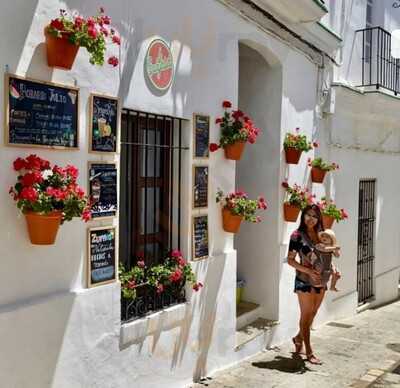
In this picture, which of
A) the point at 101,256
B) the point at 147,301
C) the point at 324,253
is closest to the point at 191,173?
the point at 147,301

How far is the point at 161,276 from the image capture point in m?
5.07

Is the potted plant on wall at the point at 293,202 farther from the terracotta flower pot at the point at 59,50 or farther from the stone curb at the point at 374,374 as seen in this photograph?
the terracotta flower pot at the point at 59,50

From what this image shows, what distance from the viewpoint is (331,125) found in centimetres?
898

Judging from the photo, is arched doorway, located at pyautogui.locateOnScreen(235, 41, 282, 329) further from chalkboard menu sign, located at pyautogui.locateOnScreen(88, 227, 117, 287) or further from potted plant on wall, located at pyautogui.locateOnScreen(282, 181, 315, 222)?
Result: chalkboard menu sign, located at pyautogui.locateOnScreen(88, 227, 117, 287)

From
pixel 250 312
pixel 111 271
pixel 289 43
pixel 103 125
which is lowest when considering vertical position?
pixel 250 312

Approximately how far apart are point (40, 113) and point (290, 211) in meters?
4.46

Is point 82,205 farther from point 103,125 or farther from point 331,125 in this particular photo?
point 331,125

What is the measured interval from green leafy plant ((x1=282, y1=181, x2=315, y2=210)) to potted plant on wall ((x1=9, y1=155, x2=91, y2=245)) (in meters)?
4.27

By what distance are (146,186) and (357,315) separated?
650cm

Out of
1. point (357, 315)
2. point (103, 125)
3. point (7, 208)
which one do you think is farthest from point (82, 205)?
point (357, 315)

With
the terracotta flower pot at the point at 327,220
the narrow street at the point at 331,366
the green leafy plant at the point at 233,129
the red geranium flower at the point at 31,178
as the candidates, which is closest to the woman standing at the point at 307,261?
the narrow street at the point at 331,366

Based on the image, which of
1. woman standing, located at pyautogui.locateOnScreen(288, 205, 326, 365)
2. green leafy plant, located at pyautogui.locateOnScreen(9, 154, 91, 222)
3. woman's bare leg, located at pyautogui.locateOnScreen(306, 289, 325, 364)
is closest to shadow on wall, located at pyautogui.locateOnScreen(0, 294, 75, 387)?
green leafy plant, located at pyautogui.locateOnScreen(9, 154, 91, 222)

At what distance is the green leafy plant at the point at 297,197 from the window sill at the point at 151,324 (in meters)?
2.64

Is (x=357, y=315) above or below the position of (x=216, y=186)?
below
